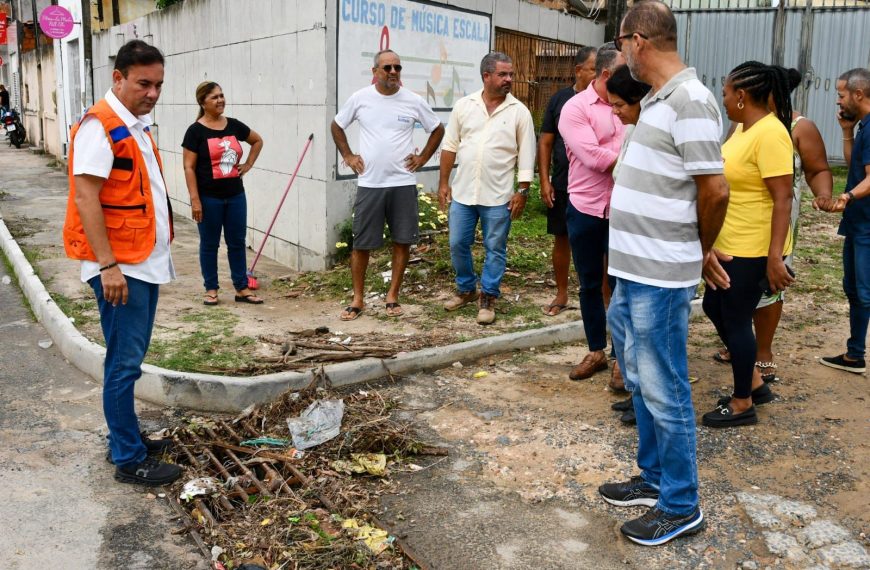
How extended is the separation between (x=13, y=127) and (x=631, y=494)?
26.6 metres

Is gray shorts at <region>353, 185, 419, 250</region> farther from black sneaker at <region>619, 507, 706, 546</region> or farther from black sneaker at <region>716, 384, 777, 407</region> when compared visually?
black sneaker at <region>619, 507, 706, 546</region>

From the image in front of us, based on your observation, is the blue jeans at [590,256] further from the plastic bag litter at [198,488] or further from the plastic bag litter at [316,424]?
the plastic bag litter at [198,488]

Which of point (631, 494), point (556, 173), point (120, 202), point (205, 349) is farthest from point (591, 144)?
point (205, 349)

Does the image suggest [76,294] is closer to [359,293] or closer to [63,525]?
[359,293]

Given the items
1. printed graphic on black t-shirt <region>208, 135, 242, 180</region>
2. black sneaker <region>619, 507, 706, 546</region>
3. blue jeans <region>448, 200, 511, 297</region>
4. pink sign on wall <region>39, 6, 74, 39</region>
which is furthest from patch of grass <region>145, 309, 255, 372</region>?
pink sign on wall <region>39, 6, 74, 39</region>

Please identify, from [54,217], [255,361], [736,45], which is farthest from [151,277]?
[736,45]

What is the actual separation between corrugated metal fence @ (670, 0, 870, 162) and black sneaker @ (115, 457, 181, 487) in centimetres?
1272

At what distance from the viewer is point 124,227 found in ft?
12.6

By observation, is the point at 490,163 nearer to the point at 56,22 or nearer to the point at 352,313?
the point at 352,313

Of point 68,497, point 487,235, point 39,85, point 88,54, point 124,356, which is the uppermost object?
point 88,54

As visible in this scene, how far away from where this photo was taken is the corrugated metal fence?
1396 cm

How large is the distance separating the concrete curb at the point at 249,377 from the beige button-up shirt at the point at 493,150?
117 centimetres

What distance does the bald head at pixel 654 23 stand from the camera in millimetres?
3125

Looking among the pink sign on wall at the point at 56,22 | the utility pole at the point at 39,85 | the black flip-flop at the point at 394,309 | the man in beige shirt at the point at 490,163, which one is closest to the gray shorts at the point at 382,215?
the man in beige shirt at the point at 490,163
